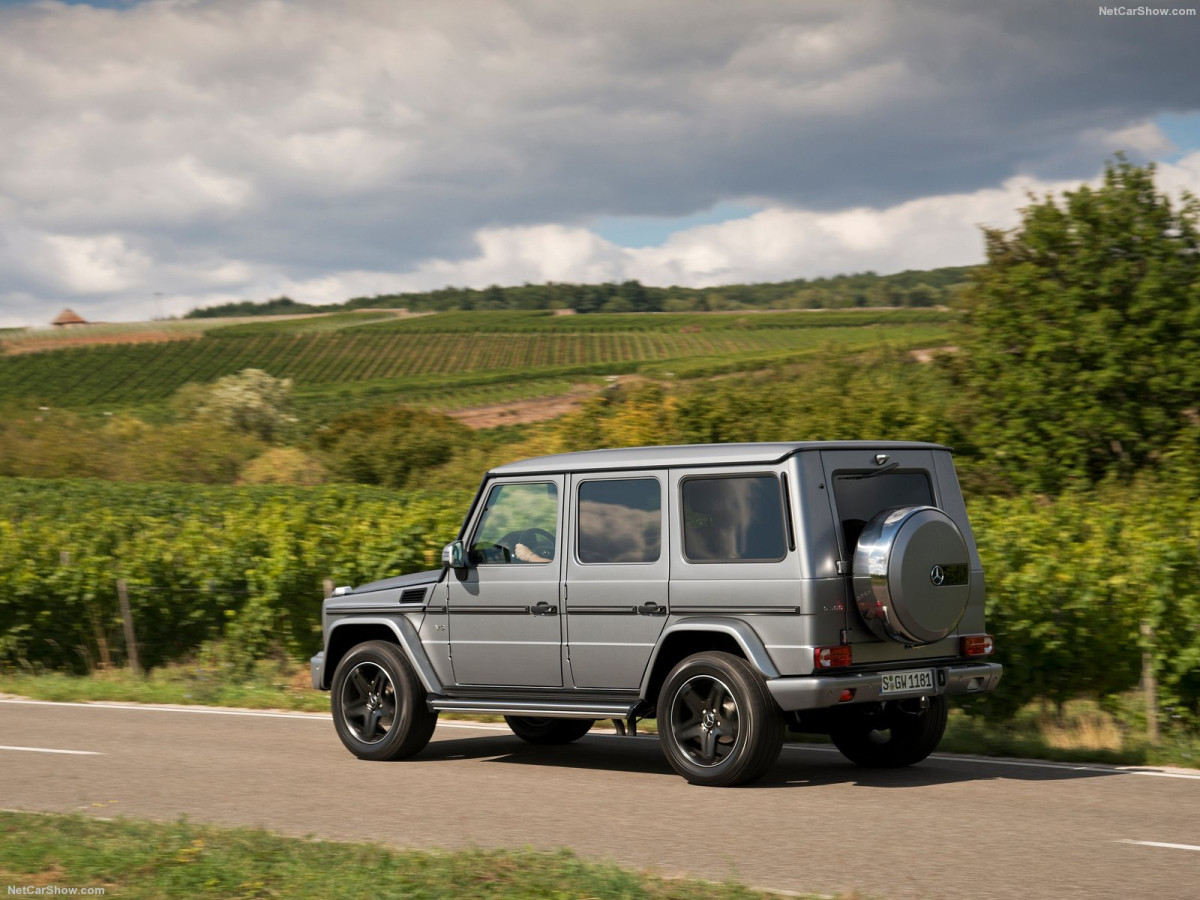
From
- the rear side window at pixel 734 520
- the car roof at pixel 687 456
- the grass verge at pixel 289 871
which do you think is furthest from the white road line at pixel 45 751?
the rear side window at pixel 734 520

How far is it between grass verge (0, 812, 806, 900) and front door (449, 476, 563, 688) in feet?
8.76

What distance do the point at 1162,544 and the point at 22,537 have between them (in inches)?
550

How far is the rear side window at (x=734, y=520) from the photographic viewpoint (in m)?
8.04

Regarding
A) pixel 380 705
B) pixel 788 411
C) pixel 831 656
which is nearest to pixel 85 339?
pixel 788 411

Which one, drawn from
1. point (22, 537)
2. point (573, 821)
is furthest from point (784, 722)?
point (22, 537)

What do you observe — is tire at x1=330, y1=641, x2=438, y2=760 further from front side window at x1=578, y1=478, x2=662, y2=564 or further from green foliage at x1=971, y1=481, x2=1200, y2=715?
green foliage at x1=971, y1=481, x2=1200, y2=715

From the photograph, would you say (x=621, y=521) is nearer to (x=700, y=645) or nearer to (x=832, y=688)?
(x=700, y=645)

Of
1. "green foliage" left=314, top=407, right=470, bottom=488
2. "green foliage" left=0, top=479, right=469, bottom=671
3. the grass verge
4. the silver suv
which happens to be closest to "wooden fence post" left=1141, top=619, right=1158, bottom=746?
the silver suv

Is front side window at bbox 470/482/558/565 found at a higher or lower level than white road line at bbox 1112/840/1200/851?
higher

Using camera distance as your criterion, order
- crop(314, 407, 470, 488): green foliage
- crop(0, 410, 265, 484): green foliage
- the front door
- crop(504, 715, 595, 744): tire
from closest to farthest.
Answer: the front door < crop(504, 715, 595, 744): tire < crop(314, 407, 470, 488): green foliage < crop(0, 410, 265, 484): green foliage

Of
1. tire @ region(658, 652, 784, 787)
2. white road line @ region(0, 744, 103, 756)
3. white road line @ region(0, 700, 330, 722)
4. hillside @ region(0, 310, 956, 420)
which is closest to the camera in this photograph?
tire @ region(658, 652, 784, 787)

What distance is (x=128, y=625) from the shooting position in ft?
53.0

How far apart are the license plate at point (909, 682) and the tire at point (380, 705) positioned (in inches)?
131

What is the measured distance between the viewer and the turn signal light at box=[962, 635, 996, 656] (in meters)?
8.68
